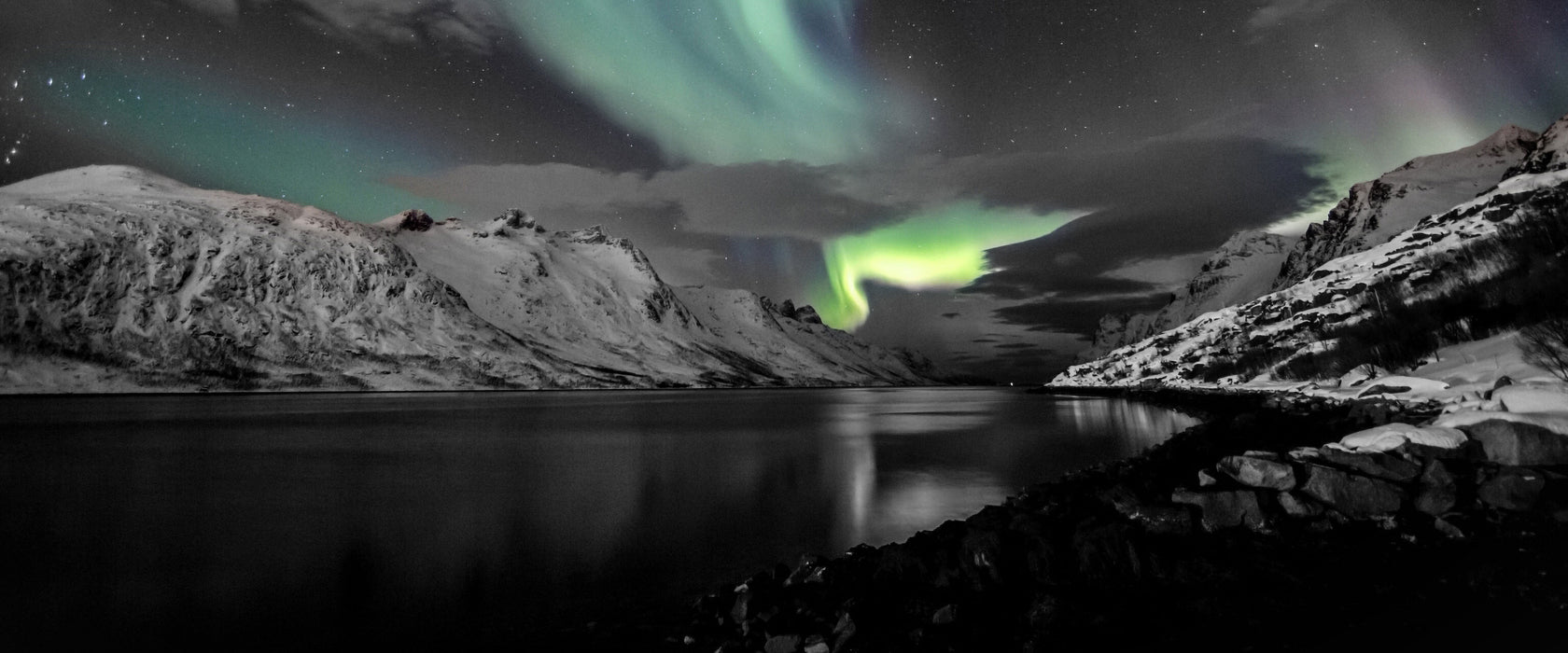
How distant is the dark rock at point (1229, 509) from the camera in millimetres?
13133

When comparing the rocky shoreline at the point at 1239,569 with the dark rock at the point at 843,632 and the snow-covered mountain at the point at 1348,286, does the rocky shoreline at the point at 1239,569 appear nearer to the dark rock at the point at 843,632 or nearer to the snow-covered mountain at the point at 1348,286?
the dark rock at the point at 843,632

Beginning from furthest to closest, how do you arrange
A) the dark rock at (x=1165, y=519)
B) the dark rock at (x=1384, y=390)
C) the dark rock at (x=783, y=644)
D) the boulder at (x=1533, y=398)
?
1. the dark rock at (x=1384, y=390)
2. the boulder at (x=1533, y=398)
3. the dark rock at (x=1165, y=519)
4. the dark rock at (x=783, y=644)

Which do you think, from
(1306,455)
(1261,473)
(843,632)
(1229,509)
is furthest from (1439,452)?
(843,632)

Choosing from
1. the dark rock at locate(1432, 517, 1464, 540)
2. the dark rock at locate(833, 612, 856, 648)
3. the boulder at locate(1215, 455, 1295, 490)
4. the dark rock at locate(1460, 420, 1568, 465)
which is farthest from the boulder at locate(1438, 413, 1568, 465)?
the dark rock at locate(833, 612, 856, 648)

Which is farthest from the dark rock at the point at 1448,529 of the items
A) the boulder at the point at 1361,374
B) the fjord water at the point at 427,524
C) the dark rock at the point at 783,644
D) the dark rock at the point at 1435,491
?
the boulder at the point at 1361,374

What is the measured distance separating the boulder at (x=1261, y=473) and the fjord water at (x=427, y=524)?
25.0ft

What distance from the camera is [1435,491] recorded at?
13.5 m

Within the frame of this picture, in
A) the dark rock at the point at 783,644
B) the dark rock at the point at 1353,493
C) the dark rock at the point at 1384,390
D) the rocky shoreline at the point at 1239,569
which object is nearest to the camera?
the dark rock at the point at 783,644

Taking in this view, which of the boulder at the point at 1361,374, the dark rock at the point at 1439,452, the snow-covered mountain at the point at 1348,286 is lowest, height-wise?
the dark rock at the point at 1439,452

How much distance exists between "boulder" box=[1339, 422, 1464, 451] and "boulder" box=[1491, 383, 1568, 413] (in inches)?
109

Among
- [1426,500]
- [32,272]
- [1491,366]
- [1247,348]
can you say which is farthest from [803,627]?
[32,272]

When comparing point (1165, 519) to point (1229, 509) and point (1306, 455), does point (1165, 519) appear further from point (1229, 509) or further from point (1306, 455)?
point (1306, 455)

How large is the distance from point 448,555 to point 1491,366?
37455 millimetres

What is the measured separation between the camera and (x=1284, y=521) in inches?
524
